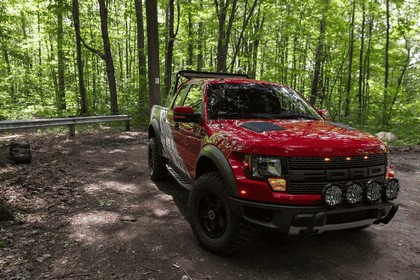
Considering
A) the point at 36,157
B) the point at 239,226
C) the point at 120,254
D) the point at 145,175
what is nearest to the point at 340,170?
the point at 239,226

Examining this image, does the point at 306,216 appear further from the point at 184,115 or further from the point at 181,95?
the point at 181,95

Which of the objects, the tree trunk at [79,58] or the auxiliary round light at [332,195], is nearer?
the auxiliary round light at [332,195]

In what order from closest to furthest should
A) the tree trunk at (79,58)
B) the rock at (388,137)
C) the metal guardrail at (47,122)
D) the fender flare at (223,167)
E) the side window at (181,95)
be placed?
the fender flare at (223,167) → the side window at (181,95) → the metal guardrail at (47,122) → the rock at (388,137) → the tree trunk at (79,58)

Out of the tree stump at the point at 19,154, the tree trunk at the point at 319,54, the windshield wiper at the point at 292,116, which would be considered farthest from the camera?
the tree trunk at the point at 319,54

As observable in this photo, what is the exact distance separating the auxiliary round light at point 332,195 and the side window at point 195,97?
2051mm

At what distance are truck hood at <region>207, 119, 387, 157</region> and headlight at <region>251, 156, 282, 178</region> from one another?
0.06 metres

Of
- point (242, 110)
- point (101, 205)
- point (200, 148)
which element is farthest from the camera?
point (101, 205)

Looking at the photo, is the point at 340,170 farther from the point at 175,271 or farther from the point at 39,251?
the point at 39,251

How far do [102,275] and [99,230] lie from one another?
1.03m

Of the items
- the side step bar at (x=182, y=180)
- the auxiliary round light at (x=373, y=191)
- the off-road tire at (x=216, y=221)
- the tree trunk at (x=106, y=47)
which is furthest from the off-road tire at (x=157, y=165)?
the tree trunk at (x=106, y=47)

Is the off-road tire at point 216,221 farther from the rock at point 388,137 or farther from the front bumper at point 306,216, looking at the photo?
the rock at point 388,137

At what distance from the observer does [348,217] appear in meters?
2.78

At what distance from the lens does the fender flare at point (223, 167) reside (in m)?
2.85

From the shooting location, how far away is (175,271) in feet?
9.51
